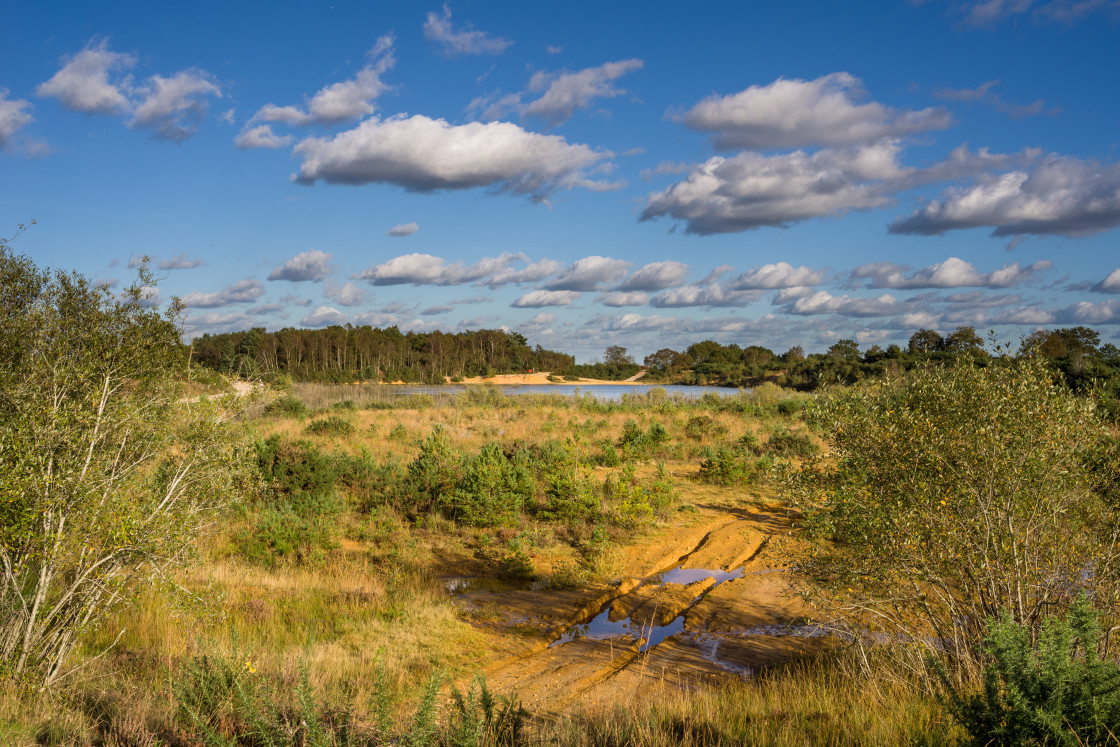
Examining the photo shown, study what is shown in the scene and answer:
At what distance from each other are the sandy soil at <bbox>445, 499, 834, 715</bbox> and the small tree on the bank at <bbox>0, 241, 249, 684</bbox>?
4.03m

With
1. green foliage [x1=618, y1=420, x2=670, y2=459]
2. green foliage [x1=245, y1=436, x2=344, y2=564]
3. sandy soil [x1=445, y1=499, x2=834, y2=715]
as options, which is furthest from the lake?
sandy soil [x1=445, y1=499, x2=834, y2=715]

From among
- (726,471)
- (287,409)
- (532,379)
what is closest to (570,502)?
(726,471)

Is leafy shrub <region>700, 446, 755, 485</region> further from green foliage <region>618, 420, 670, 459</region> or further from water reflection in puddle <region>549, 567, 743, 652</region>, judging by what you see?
water reflection in puddle <region>549, 567, 743, 652</region>

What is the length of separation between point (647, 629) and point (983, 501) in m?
4.83

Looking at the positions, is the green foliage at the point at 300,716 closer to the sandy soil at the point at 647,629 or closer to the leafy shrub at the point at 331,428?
the sandy soil at the point at 647,629

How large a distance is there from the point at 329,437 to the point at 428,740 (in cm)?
2192

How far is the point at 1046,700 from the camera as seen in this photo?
12.4 feet

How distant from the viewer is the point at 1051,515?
6.02 m

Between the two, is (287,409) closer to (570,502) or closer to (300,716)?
(570,502)

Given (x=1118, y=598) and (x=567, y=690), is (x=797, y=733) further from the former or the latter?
(x=1118, y=598)

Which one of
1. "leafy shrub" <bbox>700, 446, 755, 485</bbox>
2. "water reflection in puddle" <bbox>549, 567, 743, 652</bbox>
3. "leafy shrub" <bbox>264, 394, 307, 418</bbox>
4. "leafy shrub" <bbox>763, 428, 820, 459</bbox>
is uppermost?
"leafy shrub" <bbox>264, 394, 307, 418</bbox>

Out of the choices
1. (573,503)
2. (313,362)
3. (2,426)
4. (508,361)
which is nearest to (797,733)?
(2,426)

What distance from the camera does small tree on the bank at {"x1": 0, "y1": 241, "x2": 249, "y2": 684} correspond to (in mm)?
5777

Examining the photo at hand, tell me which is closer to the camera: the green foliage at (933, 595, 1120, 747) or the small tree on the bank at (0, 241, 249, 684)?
the green foliage at (933, 595, 1120, 747)
